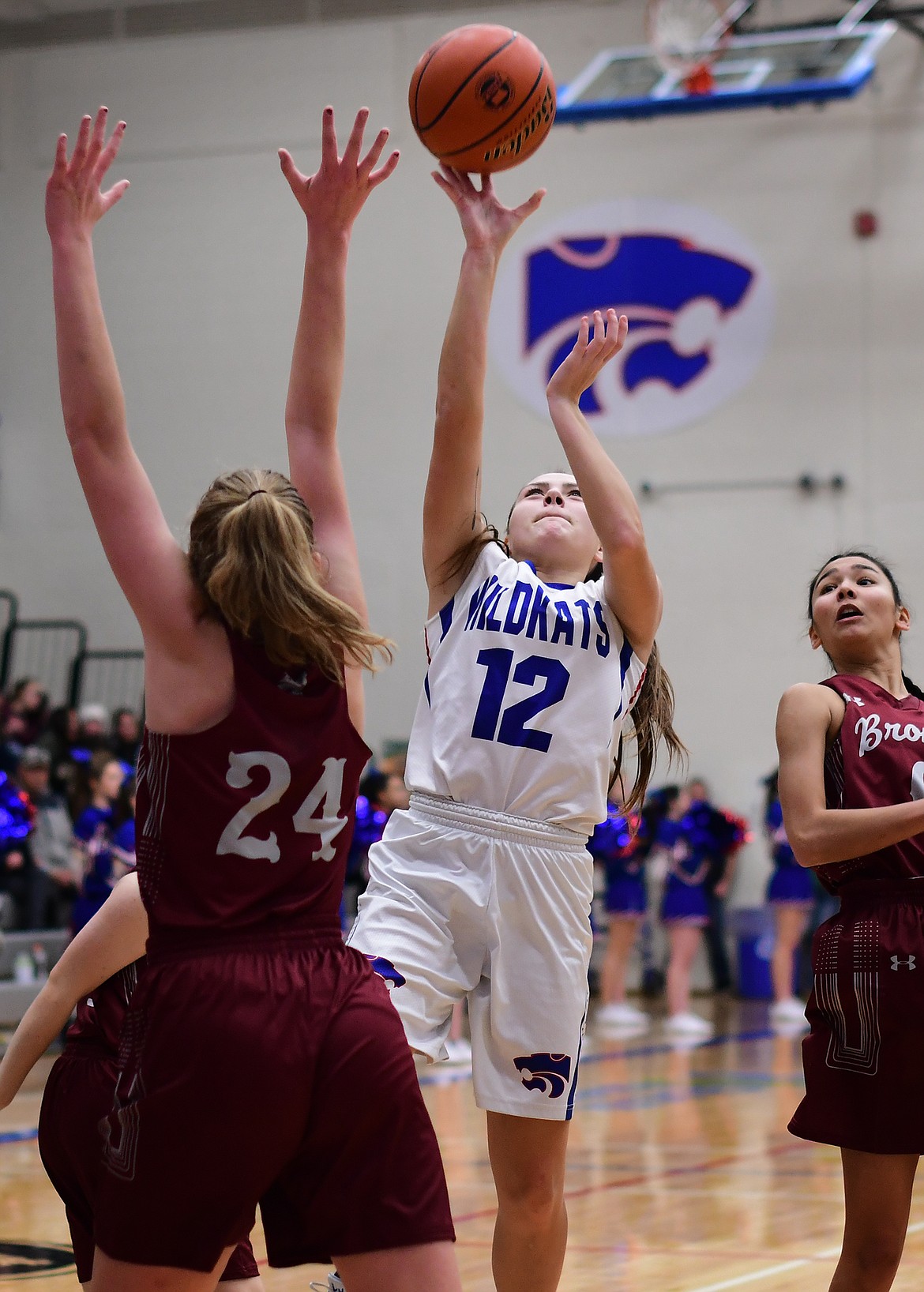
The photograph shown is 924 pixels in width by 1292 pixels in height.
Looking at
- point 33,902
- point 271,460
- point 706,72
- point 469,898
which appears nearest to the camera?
point 469,898

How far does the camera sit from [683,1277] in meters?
4.69

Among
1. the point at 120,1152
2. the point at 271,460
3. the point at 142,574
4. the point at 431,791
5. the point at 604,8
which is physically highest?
the point at 604,8

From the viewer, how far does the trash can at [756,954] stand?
13.5m

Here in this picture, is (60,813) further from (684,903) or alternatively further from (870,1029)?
(870,1029)

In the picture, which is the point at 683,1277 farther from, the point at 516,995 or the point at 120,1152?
the point at 120,1152

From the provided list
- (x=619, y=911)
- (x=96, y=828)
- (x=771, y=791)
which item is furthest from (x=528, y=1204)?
(x=771, y=791)

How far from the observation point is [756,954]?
13.5 m

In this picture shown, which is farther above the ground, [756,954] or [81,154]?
[81,154]

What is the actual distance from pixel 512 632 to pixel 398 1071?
1.37 meters

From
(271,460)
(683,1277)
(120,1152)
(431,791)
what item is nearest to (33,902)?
(271,460)

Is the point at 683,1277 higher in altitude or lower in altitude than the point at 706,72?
lower

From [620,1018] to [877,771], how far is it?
28.4ft

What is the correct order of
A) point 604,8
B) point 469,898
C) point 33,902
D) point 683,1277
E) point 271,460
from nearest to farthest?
point 469,898 → point 683,1277 → point 33,902 → point 604,8 → point 271,460

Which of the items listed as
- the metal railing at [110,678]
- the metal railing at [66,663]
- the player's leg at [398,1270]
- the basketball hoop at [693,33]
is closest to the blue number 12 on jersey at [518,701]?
the player's leg at [398,1270]
